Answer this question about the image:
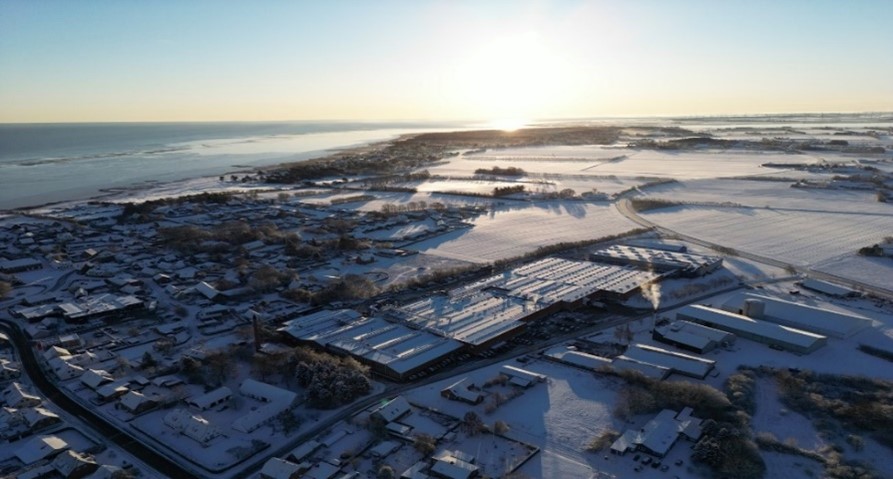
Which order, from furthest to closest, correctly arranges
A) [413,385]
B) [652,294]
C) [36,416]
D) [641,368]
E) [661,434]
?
[652,294]
[641,368]
[413,385]
[36,416]
[661,434]

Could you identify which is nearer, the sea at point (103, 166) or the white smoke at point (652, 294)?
the white smoke at point (652, 294)

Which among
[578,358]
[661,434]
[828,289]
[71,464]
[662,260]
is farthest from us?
[662,260]

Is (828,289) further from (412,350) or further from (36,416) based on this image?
(36,416)

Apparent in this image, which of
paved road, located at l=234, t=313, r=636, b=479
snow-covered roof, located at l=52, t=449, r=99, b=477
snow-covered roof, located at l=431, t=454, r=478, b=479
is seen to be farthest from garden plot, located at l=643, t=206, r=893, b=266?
snow-covered roof, located at l=52, t=449, r=99, b=477

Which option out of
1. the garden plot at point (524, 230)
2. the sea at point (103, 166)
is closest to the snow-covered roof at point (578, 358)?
the garden plot at point (524, 230)

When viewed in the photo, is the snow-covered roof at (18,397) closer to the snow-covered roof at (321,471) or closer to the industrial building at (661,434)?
the snow-covered roof at (321,471)

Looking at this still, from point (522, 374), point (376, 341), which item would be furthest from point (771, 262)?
point (376, 341)

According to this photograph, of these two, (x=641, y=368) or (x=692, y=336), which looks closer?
(x=641, y=368)
